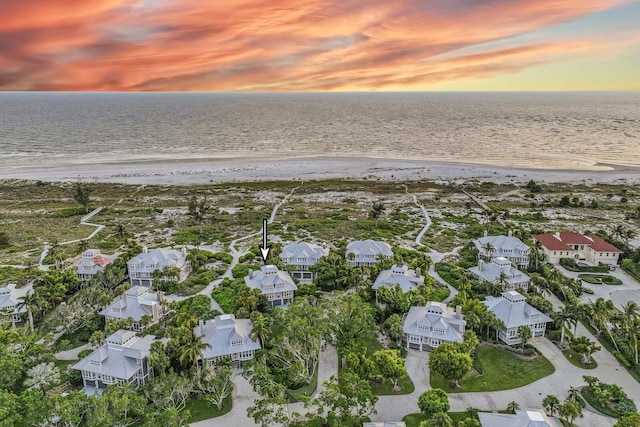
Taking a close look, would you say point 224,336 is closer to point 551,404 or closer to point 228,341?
point 228,341

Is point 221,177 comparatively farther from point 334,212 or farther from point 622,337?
point 622,337

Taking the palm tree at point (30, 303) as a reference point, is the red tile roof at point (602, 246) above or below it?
below

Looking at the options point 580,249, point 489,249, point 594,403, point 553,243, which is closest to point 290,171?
point 489,249

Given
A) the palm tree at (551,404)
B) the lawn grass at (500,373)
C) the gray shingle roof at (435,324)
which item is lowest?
the lawn grass at (500,373)

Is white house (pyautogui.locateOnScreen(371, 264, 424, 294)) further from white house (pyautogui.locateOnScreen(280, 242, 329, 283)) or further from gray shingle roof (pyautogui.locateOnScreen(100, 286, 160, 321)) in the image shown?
gray shingle roof (pyautogui.locateOnScreen(100, 286, 160, 321))

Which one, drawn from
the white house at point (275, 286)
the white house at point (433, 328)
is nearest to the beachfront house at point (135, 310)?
the white house at point (275, 286)

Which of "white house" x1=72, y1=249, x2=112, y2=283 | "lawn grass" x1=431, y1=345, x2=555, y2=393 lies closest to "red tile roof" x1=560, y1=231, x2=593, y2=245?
"lawn grass" x1=431, y1=345, x2=555, y2=393

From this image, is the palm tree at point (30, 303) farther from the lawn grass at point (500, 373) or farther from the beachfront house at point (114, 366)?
the lawn grass at point (500, 373)
